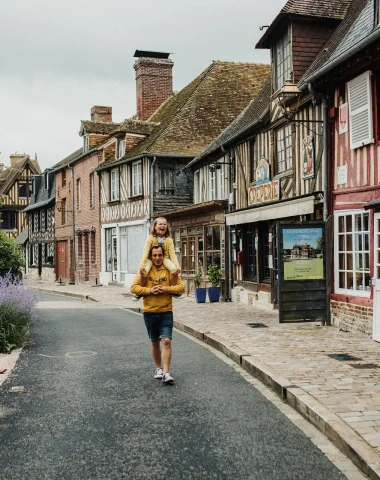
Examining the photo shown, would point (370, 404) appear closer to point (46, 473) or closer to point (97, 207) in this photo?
point (46, 473)

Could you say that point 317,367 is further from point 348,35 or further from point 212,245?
point 212,245

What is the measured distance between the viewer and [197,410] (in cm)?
562

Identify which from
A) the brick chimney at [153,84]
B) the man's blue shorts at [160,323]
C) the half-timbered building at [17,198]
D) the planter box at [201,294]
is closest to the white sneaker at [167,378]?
the man's blue shorts at [160,323]

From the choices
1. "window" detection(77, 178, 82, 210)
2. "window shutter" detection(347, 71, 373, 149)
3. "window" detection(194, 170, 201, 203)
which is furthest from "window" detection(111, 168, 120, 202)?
"window shutter" detection(347, 71, 373, 149)

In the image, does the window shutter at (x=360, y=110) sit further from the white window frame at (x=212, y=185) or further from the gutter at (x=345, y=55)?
the white window frame at (x=212, y=185)

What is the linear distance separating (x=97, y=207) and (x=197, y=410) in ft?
84.1

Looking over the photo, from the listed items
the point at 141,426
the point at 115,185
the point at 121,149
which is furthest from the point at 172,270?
the point at 115,185

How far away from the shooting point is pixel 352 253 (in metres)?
10.8

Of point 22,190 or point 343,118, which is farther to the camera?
point 22,190

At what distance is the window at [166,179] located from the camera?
82.3ft

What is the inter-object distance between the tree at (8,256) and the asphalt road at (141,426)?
5.19m

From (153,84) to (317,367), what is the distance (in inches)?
976

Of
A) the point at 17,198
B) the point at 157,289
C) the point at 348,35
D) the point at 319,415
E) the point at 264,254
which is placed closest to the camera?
the point at 319,415

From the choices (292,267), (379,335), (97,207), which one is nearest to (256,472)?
(379,335)
